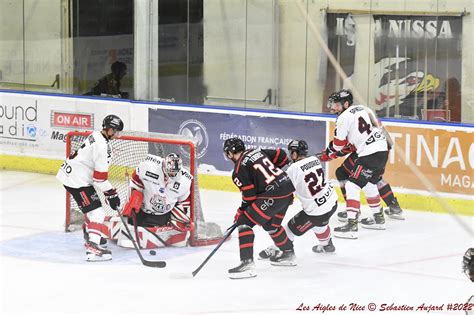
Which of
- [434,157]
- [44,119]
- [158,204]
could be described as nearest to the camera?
[158,204]

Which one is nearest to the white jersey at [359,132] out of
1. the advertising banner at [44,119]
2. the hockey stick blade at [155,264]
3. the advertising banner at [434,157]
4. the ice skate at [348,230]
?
the ice skate at [348,230]

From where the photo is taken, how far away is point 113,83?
11.0 meters

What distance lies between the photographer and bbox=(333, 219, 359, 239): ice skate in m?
8.09

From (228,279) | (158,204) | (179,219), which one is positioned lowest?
(228,279)

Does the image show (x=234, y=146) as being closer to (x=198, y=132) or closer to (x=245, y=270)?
(x=245, y=270)

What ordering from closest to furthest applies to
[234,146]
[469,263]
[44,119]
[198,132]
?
[469,263] < [234,146] < [198,132] < [44,119]

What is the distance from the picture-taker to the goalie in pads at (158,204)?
24.9ft

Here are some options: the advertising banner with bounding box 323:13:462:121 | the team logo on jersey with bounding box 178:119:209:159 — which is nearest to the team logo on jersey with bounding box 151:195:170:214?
the team logo on jersey with bounding box 178:119:209:159

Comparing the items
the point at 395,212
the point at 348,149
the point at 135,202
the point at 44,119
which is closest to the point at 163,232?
the point at 135,202

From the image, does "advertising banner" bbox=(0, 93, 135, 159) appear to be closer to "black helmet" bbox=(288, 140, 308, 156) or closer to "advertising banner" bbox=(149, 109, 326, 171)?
"advertising banner" bbox=(149, 109, 326, 171)

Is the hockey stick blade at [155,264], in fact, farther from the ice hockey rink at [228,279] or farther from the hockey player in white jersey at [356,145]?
the hockey player in white jersey at [356,145]

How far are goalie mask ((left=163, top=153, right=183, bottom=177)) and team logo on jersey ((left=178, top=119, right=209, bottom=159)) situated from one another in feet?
7.98

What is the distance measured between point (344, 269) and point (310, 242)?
0.81 meters

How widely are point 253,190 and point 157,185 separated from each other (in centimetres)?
107
